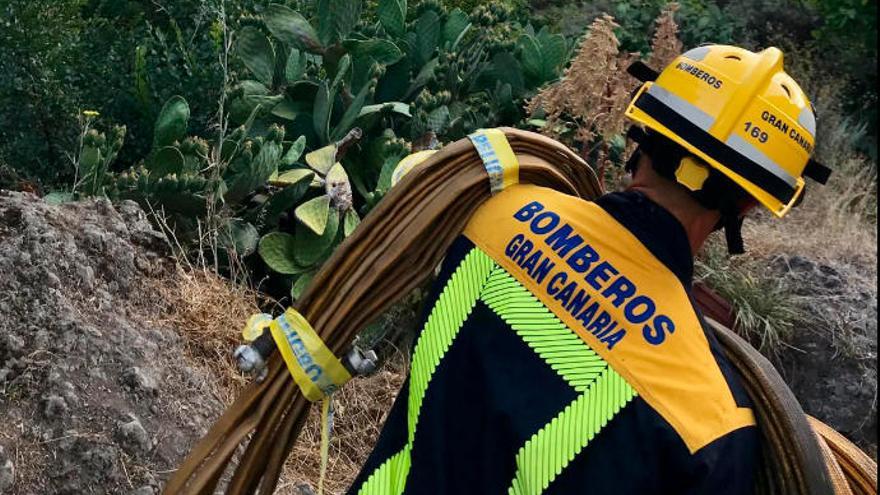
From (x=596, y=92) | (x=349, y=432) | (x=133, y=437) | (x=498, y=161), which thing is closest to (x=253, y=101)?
(x=596, y=92)

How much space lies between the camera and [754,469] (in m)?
2.26

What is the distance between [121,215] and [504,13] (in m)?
2.80

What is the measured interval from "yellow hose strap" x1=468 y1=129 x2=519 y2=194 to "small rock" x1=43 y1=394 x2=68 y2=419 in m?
1.85

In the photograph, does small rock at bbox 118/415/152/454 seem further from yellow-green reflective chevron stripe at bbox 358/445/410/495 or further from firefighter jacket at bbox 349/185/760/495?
firefighter jacket at bbox 349/185/760/495

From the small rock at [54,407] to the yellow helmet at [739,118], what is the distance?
84.7 inches

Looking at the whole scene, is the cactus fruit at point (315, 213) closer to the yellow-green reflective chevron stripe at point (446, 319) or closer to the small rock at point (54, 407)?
the small rock at point (54, 407)

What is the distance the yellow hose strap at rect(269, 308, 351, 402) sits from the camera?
2537 mm

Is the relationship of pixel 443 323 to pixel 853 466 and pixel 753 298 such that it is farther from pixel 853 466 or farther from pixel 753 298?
pixel 753 298

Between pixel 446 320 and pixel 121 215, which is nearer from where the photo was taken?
pixel 446 320

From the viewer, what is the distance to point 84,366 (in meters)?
3.88

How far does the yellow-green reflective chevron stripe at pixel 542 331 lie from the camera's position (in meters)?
2.13

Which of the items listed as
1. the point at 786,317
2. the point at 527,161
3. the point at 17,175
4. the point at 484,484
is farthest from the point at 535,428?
the point at 786,317

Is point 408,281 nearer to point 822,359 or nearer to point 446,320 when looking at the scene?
point 446,320

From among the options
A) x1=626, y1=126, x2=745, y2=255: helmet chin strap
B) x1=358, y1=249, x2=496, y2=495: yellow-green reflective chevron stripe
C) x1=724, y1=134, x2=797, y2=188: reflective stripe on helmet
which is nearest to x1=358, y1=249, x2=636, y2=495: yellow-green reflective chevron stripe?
x1=358, y1=249, x2=496, y2=495: yellow-green reflective chevron stripe
